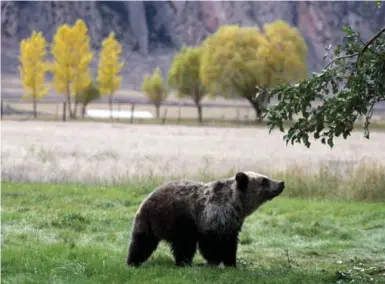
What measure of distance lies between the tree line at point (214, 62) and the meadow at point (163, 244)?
51.3m

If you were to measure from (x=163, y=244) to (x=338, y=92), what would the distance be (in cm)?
425

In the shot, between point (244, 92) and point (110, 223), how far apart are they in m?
67.2

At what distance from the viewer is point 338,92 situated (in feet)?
32.1

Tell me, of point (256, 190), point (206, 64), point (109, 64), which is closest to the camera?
point (256, 190)

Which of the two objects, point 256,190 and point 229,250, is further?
point 256,190

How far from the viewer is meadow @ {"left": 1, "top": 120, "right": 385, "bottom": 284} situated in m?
9.65

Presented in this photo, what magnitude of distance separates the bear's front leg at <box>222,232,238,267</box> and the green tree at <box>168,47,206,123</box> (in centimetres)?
8261

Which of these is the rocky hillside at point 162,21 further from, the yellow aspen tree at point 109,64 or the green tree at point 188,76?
the yellow aspen tree at point 109,64

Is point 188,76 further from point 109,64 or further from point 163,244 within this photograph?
point 163,244

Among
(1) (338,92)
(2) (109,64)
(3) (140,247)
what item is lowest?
(3) (140,247)

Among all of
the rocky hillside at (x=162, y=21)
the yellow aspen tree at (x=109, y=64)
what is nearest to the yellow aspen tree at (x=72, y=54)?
the yellow aspen tree at (x=109, y=64)

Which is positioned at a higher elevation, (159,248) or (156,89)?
(159,248)

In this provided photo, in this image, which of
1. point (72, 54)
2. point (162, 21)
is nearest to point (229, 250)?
point (72, 54)

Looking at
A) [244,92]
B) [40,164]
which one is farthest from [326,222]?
[244,92]
